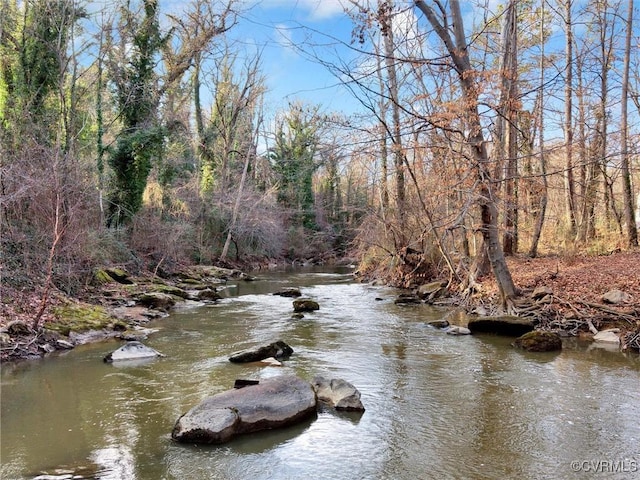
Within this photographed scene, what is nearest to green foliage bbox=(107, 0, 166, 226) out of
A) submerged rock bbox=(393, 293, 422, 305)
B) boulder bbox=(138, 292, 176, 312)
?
boulder bbox=(138, 292, 176, 312)

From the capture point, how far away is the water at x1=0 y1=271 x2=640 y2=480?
4.59 m

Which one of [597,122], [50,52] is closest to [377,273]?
[597,122]

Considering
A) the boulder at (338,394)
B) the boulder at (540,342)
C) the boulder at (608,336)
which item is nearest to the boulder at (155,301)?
the boulder at (338,394)

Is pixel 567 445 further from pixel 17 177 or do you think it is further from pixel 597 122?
pixel 597 122

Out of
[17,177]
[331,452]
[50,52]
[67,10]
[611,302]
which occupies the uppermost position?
[67,10]

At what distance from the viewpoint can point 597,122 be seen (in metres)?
18.7

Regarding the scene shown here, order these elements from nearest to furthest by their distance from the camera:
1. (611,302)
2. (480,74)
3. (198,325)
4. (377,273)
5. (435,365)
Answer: (435,365), (480,74), (611,302), (198,325), (377,273)

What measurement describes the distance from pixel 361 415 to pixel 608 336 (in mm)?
6459

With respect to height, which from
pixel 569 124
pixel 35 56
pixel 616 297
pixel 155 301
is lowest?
pixel 155 301

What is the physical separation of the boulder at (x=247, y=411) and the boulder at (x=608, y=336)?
6747 millimetres

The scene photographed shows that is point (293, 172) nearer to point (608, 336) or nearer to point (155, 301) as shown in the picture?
point (155, 301)

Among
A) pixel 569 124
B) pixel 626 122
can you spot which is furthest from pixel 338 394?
pixel 626 122

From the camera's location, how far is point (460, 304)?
14758 mm

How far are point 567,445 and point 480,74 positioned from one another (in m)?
7.37
